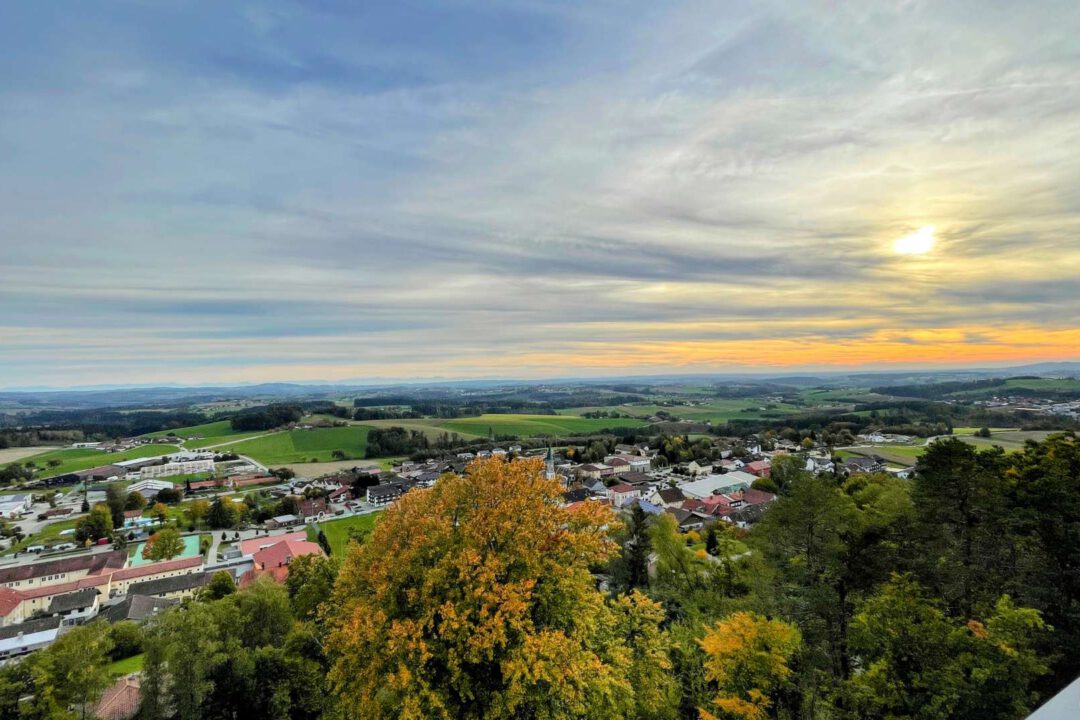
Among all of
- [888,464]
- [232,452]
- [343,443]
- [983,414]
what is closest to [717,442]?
[888,464]

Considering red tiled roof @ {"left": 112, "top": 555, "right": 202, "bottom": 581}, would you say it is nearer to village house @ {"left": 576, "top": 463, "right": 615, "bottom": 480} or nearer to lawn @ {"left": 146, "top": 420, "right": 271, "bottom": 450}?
village house @ {"left": 576, "top": 463, "right": 615, "bottom": 480}

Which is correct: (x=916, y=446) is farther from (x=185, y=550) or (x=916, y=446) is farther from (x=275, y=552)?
(x=185, y=550)

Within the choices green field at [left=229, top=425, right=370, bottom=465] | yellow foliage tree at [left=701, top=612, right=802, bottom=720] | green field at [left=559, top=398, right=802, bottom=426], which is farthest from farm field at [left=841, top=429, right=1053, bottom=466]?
green field at [left=229, top=425, right=370, bottom=465]

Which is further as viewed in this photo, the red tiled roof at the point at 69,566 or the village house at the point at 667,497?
the village house at the point at 667,497

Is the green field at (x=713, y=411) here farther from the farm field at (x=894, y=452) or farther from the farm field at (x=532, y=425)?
the farm field at (x=894, y=452)

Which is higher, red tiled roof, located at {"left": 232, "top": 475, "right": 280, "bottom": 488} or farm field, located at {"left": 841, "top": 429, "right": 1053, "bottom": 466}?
farm field, located at {"left": 841, "top": 429, "right": 1053, "bottom": 466}

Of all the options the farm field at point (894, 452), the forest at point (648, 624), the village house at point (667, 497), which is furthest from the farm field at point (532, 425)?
the forest at point (648, 624)
